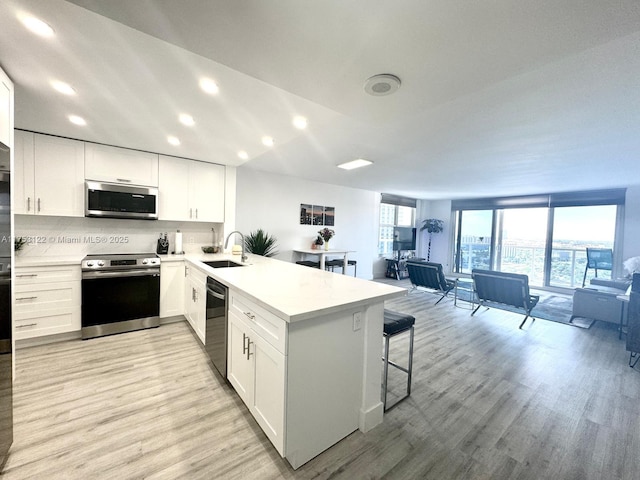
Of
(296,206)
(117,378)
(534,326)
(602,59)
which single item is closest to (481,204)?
(534,326)

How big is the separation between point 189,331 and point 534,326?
495 centimetres

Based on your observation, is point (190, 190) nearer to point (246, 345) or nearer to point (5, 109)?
point (5, 109)

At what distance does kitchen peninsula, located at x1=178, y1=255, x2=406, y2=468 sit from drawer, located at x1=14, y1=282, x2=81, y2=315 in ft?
7.37

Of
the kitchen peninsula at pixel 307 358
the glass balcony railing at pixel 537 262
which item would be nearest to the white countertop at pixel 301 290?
the kitchen peninsula at pixel 307 358

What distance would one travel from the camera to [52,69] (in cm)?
172

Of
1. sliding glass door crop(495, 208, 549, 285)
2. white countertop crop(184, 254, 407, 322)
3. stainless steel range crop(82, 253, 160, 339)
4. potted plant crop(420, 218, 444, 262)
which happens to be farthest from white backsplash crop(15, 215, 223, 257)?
sliding glass door crop(495, 208, 549, 285)

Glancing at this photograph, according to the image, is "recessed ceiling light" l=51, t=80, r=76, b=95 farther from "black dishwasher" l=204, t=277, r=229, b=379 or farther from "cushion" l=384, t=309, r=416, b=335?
"cushion" l=384, t=309, r=416, b=335

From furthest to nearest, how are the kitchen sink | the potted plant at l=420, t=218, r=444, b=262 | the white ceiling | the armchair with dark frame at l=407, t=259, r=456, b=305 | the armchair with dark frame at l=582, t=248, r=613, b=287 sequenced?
the potted plant at l=420, t=218, r=444, b=262
the armchair with dark frame at l=582, t=248, r=613, b=287
the armchair with dark frame at l=407, t=259, r=456, b=305
the kitchen sink
the white ceiling

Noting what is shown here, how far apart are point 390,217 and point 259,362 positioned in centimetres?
696

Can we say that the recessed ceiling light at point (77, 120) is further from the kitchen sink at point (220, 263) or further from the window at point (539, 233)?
the window at point (539, 233)

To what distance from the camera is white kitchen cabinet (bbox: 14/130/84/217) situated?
9.37ft

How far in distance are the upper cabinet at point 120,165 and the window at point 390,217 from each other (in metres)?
5.70

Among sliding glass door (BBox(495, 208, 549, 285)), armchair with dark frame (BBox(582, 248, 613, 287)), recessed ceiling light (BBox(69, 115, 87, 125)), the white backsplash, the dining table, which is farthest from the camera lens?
sliding glass door (BBox(495, 208, 549, 285))

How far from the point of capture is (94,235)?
3.49 metres
